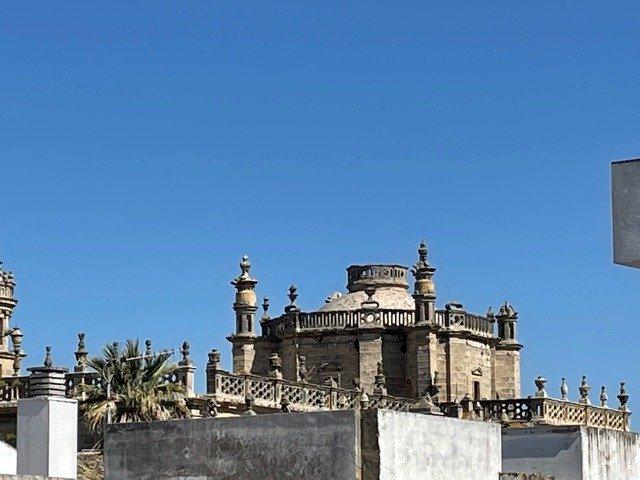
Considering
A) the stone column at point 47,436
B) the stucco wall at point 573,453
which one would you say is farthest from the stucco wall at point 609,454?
the stone column at point 47,436

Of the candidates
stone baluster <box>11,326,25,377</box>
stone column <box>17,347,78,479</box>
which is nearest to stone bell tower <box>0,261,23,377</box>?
stone baluster <box>11,326,25,377</box>

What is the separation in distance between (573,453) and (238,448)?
5428mm

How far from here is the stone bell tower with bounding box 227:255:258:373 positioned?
5734 cm

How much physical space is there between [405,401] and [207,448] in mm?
36261

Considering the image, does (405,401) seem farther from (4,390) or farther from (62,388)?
(62,388)

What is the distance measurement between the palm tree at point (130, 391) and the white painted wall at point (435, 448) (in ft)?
60.1

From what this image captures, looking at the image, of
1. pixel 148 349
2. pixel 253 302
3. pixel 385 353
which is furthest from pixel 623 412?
pixel 148 349

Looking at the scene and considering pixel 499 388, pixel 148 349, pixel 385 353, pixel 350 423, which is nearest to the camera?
pixel 350 423

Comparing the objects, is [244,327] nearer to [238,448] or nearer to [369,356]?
[369,356]

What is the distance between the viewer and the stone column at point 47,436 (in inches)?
794

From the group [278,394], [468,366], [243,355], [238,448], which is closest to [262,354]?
[243,355]

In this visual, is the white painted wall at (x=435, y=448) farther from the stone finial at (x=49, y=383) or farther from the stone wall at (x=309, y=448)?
the stone finial at (x=49, y=383)

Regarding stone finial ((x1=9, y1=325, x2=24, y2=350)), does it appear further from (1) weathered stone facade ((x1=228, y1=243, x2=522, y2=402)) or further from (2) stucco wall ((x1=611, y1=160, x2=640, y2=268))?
(2) stucco wall ((x1=611, y1=160, x2=640, y2=268))

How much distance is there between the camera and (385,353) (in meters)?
57.0
